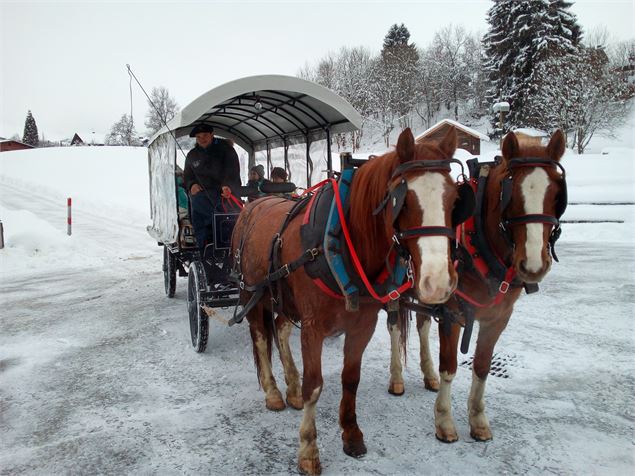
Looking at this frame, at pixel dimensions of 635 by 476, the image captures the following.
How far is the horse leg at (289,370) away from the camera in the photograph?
3590 millimetres

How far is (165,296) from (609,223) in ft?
39.9

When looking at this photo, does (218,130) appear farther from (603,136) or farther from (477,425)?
(603,136)

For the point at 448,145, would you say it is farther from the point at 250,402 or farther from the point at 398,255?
the point at 250,402

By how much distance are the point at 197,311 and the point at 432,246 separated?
330 centimetres

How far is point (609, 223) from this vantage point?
13.0 metres

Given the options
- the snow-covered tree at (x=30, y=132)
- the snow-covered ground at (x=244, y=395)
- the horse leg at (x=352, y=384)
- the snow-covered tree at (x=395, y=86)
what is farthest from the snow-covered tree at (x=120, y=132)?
the horse leg at (x=352, y=384)

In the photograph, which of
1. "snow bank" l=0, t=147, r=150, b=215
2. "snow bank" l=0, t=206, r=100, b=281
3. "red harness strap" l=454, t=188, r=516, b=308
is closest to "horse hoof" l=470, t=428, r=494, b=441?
"red harness strap" l=454, t=188, r=516, b=308

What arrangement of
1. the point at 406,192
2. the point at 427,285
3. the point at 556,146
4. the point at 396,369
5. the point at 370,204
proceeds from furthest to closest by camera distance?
the point at 396,369
the point at 556,146
the point at 370,204
the point at 406,192
the point at 427,285

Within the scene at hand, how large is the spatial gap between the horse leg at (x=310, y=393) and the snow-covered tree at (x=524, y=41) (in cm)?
3021

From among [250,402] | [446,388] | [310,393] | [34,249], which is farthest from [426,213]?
[34,249]

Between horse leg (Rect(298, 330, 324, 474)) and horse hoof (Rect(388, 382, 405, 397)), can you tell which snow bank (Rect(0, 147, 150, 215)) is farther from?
horse leg (Rect(298, 330, 324, 474))

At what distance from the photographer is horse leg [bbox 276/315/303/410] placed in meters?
3.59

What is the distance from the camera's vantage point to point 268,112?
6.41 m

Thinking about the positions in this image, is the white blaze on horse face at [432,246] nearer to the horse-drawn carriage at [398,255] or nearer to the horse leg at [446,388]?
the horse-drawn carriage at [398,255]
